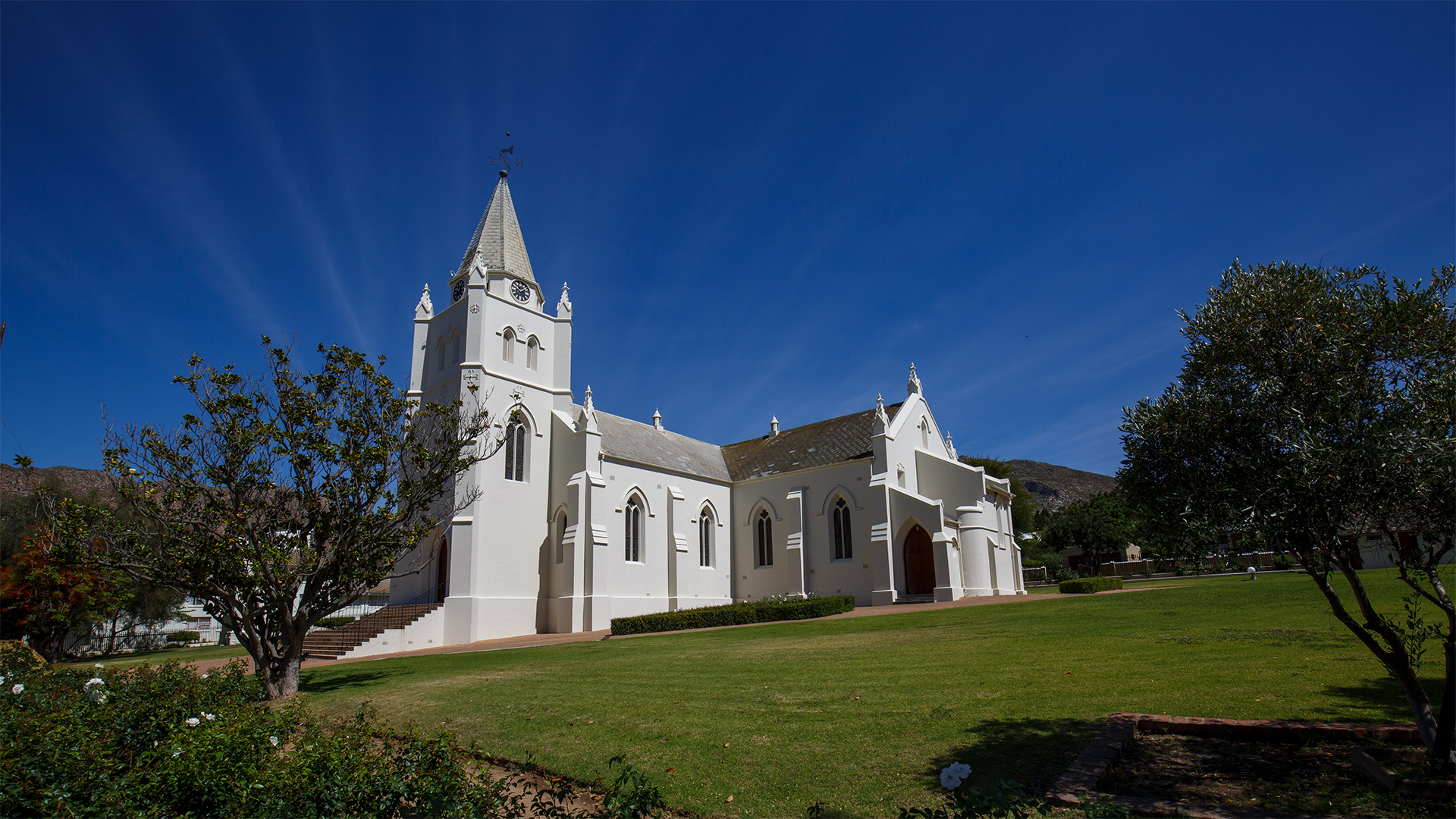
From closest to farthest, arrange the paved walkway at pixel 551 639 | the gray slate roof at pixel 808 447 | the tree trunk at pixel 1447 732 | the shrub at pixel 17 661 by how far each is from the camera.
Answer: the tree trunk at pixel 1447 732 < the shrub at pixel 17 661 < the paved walkway at pixel 551 639 < the gray slate roof at pixel 808 447

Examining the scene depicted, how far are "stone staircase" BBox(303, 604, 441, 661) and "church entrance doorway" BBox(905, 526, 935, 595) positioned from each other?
65.4 ft

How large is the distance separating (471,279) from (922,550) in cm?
2297

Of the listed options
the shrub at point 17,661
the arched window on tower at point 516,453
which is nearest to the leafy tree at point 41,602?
the shrub at point 17,661

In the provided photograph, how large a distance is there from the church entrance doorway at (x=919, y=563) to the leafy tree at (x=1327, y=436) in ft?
86.6

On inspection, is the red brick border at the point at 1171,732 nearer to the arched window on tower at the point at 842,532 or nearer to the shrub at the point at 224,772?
the shrub at the point at 224,772

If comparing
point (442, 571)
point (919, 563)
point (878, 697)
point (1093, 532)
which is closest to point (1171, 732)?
point (878, 697)

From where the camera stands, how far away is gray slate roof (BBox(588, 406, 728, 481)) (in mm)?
33625

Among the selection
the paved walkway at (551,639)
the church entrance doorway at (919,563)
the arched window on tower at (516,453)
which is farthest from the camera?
the church entrance doorway at (919,563)

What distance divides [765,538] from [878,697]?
2737 cm

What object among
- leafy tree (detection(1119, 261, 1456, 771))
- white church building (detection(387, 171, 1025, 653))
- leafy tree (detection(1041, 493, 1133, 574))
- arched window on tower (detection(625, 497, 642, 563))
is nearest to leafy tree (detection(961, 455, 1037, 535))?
leafy tree (detection(1041, 493, 1133, 574))

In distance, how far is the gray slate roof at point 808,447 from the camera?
34906 millimetres

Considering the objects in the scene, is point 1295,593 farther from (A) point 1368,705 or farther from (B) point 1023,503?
(B) point 1023,503

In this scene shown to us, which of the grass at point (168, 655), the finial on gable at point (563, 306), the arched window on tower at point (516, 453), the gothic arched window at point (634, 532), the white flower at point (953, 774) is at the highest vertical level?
the finial on gable at point (563, 306)

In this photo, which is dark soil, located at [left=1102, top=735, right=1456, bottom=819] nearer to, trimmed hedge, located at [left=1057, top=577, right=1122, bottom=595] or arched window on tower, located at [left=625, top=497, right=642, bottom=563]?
trimmed hedge, located at [left=1057, top=577, right=1122, bottom=595]
